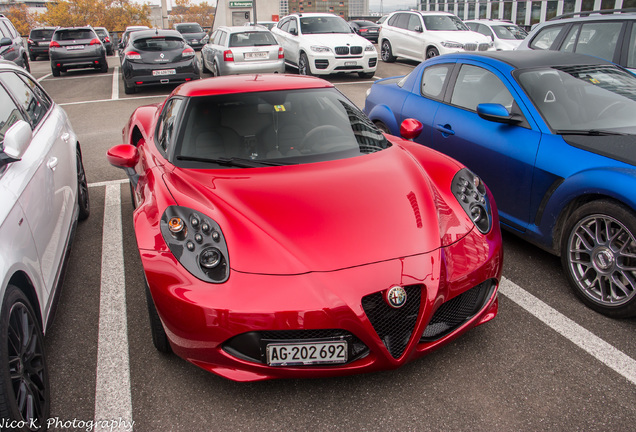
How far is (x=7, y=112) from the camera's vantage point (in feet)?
10.8

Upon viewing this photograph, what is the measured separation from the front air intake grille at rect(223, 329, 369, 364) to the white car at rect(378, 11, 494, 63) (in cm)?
1244

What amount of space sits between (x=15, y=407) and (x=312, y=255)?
51.5 inches

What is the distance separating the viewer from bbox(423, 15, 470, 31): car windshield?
14617 mm

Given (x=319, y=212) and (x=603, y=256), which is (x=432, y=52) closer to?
(x=603, y=256)

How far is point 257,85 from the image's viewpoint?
3703mm

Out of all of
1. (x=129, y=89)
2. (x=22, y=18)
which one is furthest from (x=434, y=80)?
(x=22, y=18)

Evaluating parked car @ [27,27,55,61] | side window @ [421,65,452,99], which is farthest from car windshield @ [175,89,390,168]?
parked car @ [27,27,55,61]

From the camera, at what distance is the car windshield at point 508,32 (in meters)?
17.8

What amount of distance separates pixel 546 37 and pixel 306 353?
271 inches

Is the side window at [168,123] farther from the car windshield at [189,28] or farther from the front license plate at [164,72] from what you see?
the car windshield at [189,28]

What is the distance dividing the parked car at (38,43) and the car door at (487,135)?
25484 millimetres

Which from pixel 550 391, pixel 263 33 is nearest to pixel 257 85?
pixel 550 391

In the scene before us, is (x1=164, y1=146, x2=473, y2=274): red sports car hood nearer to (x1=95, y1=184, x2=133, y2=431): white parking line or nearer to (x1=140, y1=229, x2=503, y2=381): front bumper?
(x1=140, y1=229, x2=503, y2=381): front bumper

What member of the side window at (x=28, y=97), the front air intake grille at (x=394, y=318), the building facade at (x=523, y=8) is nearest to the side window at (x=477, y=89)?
the front air intake grille at (x=394, y=318)
